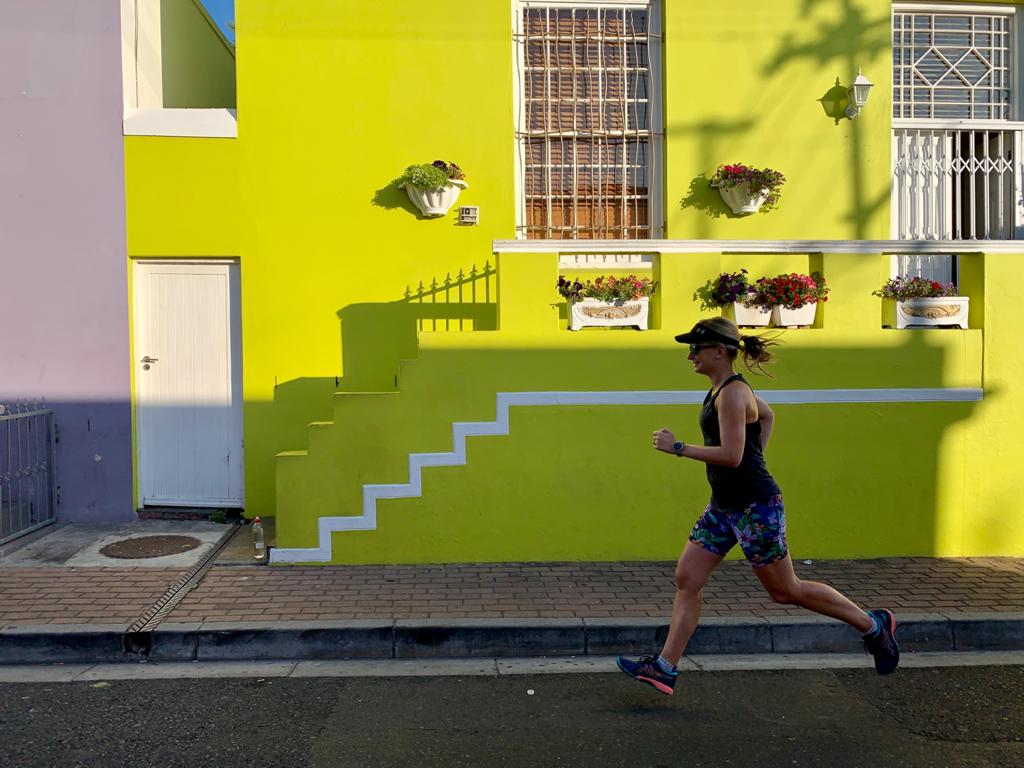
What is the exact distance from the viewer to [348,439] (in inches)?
283

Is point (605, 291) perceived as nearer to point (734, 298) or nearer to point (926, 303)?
point (734, 298)

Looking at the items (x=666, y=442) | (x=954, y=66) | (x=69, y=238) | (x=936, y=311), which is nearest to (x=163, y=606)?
(x=666, y=442)

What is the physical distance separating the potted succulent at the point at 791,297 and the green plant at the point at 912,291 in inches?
20.3

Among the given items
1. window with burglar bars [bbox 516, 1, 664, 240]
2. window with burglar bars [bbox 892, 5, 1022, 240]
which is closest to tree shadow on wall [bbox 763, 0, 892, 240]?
window with burglar bars [bbox 892, 5, 1022, 240]

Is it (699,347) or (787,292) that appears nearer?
(699,347)

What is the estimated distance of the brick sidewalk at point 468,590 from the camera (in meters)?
6.04

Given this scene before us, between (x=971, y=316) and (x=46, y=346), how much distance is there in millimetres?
8185

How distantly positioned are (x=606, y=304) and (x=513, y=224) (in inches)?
72.4

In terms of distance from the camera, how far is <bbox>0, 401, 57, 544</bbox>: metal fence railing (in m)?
8.06

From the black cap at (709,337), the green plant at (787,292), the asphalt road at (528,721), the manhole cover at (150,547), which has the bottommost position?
the asphalt road at (528,721)

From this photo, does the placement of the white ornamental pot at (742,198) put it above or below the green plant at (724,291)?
above

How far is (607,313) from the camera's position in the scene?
291 inches

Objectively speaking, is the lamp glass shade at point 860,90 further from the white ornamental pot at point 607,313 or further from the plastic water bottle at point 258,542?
the plastic water bottle at point 258,542

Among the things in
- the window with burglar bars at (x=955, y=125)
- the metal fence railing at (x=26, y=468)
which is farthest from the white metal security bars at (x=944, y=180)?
the metal fence railing at (x=26, y=468)
